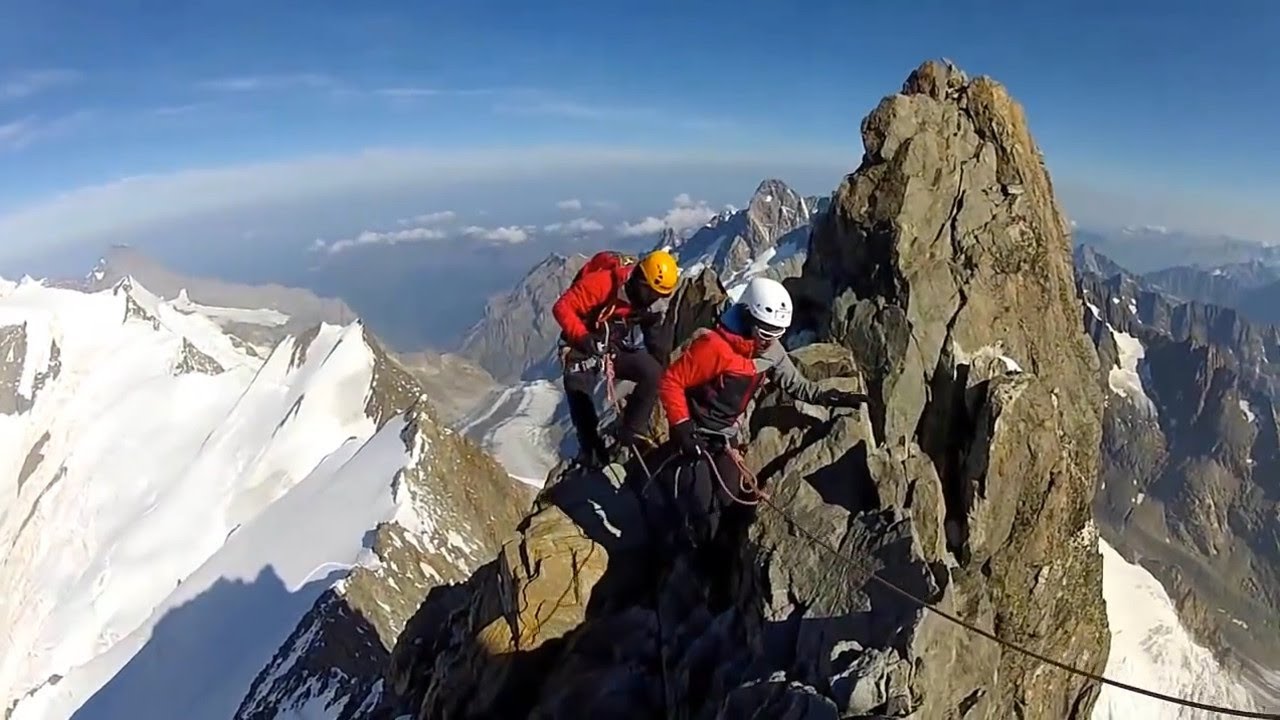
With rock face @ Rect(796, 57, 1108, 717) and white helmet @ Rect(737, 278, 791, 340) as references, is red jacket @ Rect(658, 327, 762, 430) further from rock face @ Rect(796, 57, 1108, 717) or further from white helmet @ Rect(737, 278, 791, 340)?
rock face @ Rect(796, 57, 1108, 717)

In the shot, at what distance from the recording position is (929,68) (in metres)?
31.2

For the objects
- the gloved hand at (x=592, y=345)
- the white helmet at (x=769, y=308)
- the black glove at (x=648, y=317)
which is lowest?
the gloved hand at (x=592, y=345)

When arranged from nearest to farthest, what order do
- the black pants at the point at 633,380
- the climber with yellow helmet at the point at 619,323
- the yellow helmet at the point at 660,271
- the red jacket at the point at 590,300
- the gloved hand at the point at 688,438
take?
1. the gloved hand at the point at 688,438
2. the yellow helmet at the point at 660,271
3. the climber with yellow helmet at the point at 619,323
4. the black pants at the point at 633,380
5. the red jacket at the point at 590,300

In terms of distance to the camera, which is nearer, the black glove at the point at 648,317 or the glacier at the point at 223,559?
the black glove at the point at 648,317

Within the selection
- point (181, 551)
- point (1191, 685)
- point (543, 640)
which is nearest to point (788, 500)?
point (543, 640)

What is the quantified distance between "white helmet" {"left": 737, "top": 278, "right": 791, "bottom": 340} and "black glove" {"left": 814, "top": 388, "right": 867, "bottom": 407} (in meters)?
3.81

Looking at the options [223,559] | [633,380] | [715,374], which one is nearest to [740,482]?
[715,374]

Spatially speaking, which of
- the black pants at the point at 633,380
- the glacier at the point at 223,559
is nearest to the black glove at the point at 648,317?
the black pants at the point at 633,380

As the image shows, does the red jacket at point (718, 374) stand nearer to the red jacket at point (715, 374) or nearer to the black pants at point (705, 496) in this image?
the red jacket at point (715, 374)

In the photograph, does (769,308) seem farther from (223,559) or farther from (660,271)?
(223,559)

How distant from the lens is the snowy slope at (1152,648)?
68.9 metres

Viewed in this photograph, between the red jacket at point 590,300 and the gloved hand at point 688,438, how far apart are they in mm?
3801

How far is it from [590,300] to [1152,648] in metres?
73.7

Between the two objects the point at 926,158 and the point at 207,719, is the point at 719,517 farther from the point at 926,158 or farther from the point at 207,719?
the point at 207,719
